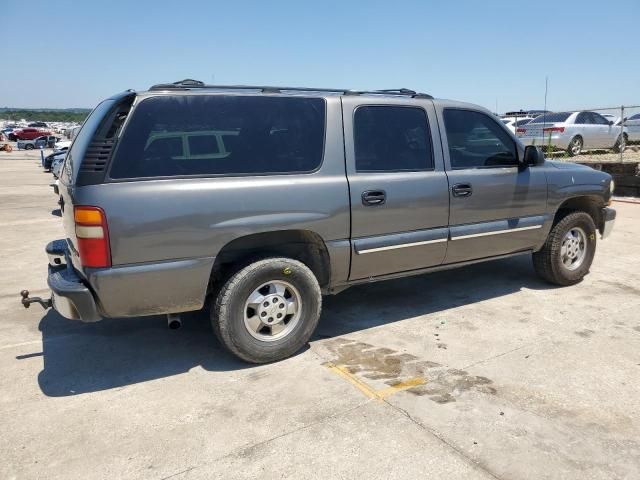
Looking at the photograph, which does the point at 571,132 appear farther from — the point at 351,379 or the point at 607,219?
the point at 351,379

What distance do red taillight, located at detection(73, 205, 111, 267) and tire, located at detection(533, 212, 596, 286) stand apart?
4.19 metres

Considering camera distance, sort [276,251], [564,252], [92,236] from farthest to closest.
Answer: [564,252] < [276,251] < [92,236]

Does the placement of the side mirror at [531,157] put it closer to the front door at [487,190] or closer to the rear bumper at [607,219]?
the front door at [487,190]

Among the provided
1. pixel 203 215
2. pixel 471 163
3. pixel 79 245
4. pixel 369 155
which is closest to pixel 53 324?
pixel 79 245

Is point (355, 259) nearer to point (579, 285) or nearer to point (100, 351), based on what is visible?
point (100, 351)

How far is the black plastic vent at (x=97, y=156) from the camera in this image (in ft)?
10.4

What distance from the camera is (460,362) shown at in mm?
3777

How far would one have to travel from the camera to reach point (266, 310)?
3.71m

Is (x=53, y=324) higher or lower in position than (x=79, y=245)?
lower

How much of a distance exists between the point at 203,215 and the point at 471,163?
8.18 ft

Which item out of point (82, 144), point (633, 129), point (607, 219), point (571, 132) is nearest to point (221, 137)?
point (82, 144)

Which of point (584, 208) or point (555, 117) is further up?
point (555, 117)

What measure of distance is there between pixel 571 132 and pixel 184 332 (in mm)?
14986

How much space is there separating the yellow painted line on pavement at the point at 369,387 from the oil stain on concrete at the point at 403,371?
0.03 m
